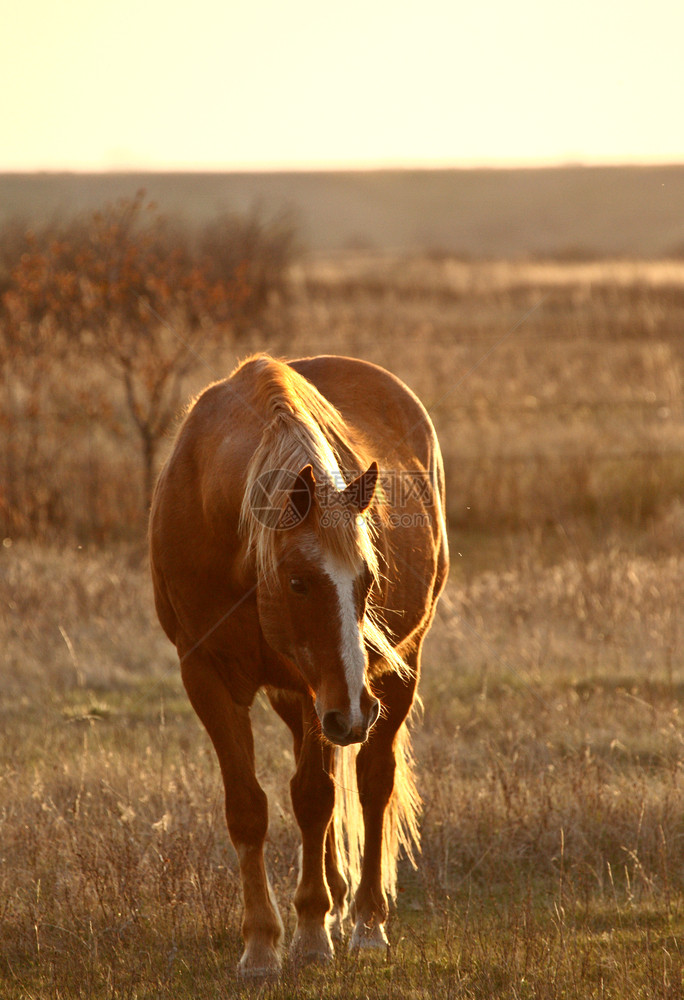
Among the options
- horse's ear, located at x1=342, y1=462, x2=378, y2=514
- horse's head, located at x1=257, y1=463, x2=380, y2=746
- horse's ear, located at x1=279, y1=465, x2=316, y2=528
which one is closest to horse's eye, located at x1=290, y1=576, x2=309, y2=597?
horse's head, located at x1=257, y1=463, x2=380, y2=746

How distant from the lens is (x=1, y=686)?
6172 mm

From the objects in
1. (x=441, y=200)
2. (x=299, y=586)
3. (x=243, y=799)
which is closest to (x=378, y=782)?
(x=243, y=799)

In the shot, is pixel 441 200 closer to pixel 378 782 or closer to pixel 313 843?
pixel 378 782

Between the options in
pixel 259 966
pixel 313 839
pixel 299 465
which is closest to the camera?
pixel 299 465

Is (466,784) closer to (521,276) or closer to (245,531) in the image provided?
(245,531)

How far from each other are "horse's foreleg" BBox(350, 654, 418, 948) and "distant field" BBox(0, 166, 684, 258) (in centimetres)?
6583

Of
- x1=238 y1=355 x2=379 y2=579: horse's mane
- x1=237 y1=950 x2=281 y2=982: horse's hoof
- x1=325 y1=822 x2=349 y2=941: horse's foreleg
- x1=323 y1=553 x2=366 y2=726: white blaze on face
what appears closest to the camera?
x1=323 y1=553 x2=366 y2=726: white blaze on face

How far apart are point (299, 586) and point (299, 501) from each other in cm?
22

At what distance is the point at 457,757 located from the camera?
5.13m

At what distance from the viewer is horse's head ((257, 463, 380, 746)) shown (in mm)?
2768

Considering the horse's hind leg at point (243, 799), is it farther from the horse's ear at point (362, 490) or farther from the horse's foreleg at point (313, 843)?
the horse's ear at point (362, 490)

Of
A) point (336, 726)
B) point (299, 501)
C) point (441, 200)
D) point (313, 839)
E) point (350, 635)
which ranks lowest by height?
point (313, 839)

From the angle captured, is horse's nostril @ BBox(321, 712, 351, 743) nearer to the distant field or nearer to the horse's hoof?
the horse's hoof

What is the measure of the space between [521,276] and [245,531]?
28.0 meters
